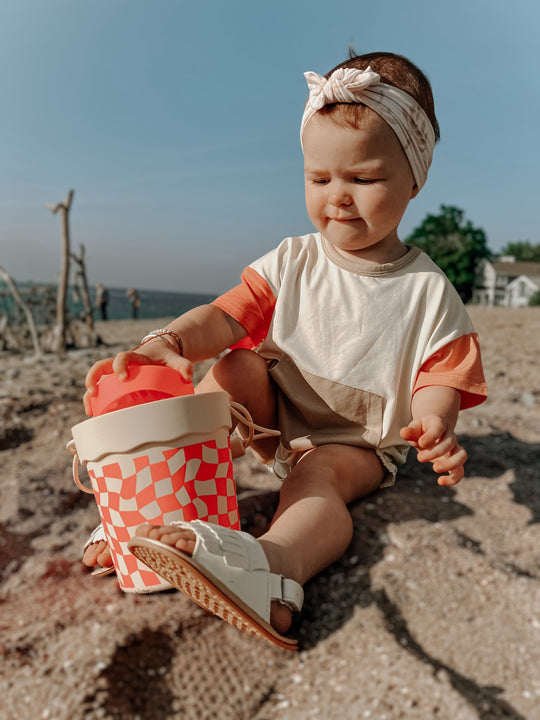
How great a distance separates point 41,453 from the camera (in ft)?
9.60

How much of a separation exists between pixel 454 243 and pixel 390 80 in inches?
1345

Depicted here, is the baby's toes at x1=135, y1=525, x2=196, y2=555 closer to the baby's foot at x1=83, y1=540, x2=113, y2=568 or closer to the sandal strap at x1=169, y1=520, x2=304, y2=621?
the sandal strap at x1=169, y1=520, x2=304, y2=621

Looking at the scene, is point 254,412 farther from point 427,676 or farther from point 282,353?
point 427,676

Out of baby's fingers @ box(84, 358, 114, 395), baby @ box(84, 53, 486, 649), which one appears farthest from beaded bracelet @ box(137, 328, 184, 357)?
baby's fingers @ box(84, 358, 114, 395)

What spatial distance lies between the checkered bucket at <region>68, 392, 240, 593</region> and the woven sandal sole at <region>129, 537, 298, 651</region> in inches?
5.9

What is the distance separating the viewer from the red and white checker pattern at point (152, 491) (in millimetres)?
1306

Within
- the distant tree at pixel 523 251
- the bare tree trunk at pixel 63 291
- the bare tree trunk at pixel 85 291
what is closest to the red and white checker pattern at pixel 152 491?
the bare tree trunk at pixel 63 291

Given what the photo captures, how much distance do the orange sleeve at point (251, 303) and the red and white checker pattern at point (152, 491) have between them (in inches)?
19.8

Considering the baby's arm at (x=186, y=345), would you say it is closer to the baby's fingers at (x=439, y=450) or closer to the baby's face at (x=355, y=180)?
the baby's face at (x=355, y=180)

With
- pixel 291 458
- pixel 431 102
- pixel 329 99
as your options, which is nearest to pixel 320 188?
pixel 329 99

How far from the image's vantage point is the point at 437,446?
1451 millimetres

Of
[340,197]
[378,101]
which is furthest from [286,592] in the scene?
[378,101]

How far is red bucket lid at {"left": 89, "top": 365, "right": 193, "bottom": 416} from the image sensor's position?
1.37 m

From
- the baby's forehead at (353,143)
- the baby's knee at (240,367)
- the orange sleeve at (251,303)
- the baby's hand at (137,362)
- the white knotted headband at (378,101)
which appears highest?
the white knotted headband at (378,101)
